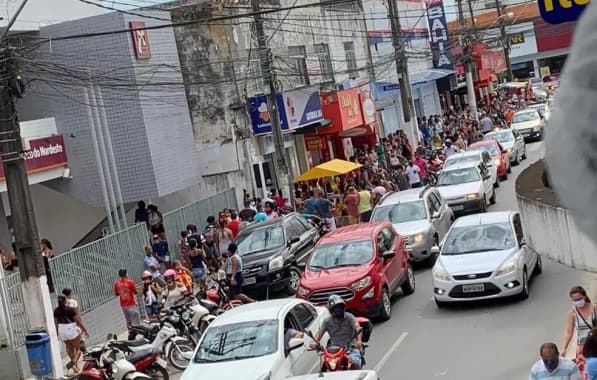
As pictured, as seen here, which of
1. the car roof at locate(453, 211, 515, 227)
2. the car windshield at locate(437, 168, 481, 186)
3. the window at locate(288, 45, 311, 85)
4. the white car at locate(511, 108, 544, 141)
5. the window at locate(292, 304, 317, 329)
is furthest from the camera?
Answer: the white car at locate(511, 108, 544, 141)

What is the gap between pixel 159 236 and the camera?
22109mm

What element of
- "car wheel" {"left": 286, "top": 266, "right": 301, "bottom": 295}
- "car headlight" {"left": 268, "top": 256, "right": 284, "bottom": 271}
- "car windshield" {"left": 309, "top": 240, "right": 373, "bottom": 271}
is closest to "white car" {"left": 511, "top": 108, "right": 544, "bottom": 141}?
"car wheel" {"left": 286, "top": 266, "right": 301, "bottom": 295}

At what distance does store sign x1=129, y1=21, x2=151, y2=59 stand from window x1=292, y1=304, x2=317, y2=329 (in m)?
13.3

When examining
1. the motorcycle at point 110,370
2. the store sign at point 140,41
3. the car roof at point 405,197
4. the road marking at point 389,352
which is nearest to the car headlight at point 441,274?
the road marking at point 389,352

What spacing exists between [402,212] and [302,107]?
10.6 meters

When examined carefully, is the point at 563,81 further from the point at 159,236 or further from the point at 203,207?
the point at 203,207

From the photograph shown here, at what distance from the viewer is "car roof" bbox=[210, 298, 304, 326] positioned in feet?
39.2

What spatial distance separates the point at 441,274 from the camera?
51.8 ft

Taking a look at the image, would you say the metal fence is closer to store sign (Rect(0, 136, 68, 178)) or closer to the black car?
store sign (Rect(0, 136, 68, 178))

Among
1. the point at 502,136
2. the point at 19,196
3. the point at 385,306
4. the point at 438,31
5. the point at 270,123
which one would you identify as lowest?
the point at 385,306

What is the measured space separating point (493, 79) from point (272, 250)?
55410 millimetres

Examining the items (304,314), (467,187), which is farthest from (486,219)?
(467,187)

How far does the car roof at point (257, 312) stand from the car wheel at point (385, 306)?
3.30 metres

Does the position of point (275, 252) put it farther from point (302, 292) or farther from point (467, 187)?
point (467, 187)
